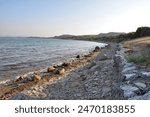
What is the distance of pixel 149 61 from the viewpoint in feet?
45.2

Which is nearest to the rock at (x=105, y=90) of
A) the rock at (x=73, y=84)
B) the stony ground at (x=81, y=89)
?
the stony ground at (x=81, y=89)

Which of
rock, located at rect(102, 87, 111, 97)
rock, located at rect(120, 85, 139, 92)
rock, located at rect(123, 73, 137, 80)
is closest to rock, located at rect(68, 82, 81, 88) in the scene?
rock, located at rect(102, 87, 111, 97)

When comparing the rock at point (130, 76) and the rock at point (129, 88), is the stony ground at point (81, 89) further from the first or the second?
the rock at point (130, 76)

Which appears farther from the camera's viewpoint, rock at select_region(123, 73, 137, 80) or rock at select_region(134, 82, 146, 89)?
rock at select_region(123, 73, 137, 80)

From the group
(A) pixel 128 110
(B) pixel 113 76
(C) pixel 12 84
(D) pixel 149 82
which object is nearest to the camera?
(A) pixel 128 110

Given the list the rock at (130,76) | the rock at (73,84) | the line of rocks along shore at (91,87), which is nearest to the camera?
the line of rocks along shore at (91,87)

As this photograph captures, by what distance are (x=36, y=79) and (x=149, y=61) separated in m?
6.16

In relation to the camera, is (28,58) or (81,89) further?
(28,58)

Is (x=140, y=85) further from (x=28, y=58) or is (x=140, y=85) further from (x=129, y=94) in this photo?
(x=28, y=58)

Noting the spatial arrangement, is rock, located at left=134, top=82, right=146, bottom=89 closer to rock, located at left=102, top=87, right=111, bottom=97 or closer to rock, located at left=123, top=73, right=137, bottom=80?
rock, located at left=123, top=73, right=137, bottom=80

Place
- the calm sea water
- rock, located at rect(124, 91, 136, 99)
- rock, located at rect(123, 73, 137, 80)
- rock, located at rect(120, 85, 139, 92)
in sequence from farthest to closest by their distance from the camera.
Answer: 1. the calm sea water
2. rock, located at rect(123, 73, 137, 80)
3. rock, located at rect(120, 85, 139, 92)
4. rock, located at rect(124, 91, 136, 99)

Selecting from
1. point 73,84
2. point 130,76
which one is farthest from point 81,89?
point 130,76

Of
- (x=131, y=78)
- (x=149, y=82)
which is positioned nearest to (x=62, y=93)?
(x=131, y=78)

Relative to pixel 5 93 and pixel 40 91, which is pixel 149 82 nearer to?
pixel 40 91
